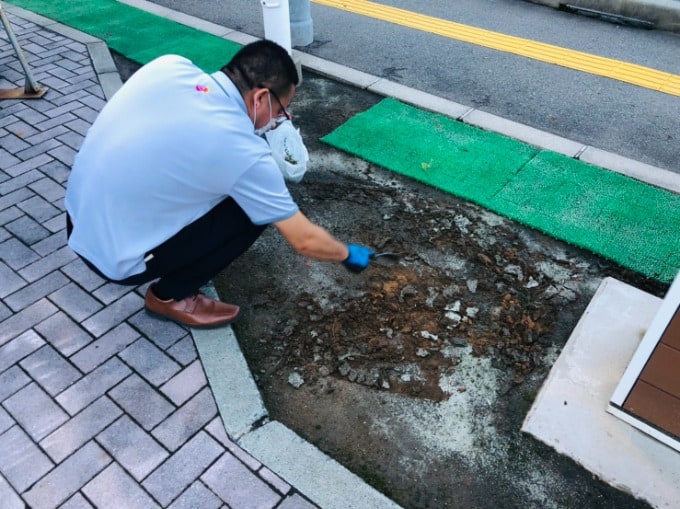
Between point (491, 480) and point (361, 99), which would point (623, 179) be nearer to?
point (361, 99)

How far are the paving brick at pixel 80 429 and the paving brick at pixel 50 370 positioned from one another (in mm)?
217

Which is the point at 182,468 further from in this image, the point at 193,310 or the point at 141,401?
the point at 193,310

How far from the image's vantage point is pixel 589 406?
272 cm

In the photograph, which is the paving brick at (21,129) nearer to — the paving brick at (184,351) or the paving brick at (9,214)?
the paving brick at (9,214)

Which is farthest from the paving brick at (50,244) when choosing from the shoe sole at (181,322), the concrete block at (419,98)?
the concrete block at (419,98)

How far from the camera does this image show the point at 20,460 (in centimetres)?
244

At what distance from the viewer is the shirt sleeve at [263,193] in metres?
2.26

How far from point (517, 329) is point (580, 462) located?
0.81m

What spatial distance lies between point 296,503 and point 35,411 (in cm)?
137

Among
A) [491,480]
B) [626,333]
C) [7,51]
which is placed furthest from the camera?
[7,51]

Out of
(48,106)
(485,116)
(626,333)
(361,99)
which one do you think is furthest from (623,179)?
(48,106)

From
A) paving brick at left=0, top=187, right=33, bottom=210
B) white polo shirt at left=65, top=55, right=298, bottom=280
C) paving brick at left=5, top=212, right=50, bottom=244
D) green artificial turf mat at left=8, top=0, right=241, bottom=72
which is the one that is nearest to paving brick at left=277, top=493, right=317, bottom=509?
white polo shirt at left=65, top=55, right=298, bottom=280

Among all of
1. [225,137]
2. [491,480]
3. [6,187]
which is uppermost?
[225,137]

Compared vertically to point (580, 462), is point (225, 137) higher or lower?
higher
